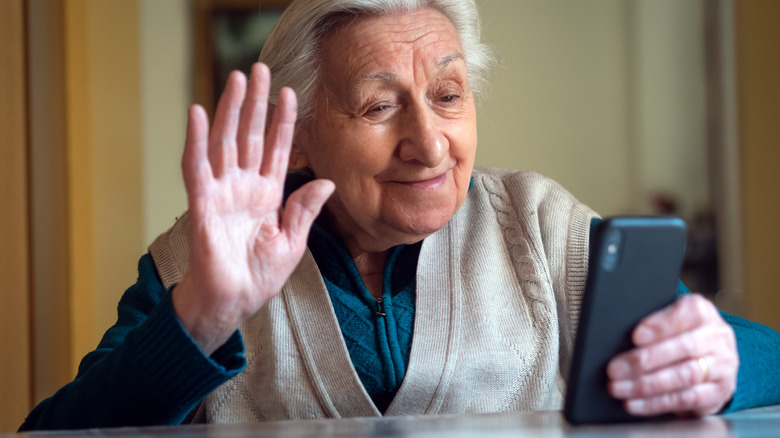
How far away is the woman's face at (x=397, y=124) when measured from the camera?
124cm

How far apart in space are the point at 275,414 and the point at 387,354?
0.21 m

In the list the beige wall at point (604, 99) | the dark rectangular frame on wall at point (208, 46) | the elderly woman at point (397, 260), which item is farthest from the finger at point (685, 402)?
the dark rectangular frame on wall at point (208, 46)

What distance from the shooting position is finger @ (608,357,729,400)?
75cm

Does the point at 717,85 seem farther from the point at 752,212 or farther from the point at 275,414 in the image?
the point at 275,414

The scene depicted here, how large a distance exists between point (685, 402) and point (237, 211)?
55 centimetres

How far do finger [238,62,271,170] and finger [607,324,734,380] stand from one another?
0.49 meters

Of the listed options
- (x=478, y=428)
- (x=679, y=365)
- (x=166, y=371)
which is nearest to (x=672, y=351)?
(x=679, y=365)

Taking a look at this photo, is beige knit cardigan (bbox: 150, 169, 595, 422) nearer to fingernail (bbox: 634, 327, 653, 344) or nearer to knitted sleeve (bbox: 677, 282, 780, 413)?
knitted sleeve (bbox: 677, 282, 780, 413)

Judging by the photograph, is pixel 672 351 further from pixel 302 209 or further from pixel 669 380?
pixel 302 209

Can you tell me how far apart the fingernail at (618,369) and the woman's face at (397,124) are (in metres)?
0.54

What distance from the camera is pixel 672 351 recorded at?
781mm

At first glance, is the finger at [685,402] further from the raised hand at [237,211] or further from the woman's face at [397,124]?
the woman's face at [397,124]

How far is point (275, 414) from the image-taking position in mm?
1228

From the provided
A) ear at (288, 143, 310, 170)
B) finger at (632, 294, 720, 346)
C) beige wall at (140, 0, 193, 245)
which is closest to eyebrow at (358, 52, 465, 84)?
ear at (288, 143, 310, 170)
